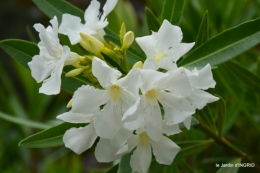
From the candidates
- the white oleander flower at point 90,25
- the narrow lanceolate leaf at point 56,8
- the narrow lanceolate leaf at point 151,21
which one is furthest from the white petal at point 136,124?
the narrow lanceolate leaf at point 56,8

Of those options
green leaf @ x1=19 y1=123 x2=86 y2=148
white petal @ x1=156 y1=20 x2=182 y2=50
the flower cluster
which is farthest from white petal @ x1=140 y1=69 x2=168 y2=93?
green leaf @ x1=19 y1=123 x2=86 y2=148

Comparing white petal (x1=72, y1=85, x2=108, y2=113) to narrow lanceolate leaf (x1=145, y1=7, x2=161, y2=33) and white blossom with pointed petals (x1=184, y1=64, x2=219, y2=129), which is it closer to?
white blossom with pointed petals (x1=184, y1=64, x2=219, y2=129)

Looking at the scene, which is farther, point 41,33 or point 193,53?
point 193,53

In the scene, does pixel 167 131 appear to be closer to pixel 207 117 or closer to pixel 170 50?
pixel 170 50

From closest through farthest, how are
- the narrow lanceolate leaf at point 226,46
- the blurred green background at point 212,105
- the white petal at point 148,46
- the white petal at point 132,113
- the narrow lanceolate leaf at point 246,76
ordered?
the white petal at point 132,113 → the white petal at point 148,46 → the narrow lanceolate leaf at point 226,46 → the narrow lanceolate leaf at point 246,76 → the blurred green background at point 212,105

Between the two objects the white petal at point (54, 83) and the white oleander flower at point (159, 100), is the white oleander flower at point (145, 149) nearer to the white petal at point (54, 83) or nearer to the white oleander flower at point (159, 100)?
the white oleander flower at point (159, 100)

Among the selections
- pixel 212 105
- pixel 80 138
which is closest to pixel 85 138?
pixel 80 138

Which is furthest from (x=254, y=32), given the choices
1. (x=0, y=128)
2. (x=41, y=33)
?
(x=0, y=128)
